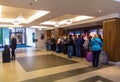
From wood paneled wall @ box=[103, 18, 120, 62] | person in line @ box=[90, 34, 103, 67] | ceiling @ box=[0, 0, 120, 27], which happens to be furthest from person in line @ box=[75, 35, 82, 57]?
ceiling @ box=[0, 0, 120, 27]

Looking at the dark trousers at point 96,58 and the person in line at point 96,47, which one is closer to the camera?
the person in line at point 96,47


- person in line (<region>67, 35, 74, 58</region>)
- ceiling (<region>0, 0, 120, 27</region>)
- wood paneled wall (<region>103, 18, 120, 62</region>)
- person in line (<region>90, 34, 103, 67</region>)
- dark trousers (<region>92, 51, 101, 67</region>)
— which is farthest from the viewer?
person in line (<region>67, 35, 74, 58</region>)

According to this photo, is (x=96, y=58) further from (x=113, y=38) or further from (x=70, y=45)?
(x=70, y=45)

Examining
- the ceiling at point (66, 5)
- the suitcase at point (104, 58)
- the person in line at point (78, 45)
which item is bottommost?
the suitcase at point (104, 58)

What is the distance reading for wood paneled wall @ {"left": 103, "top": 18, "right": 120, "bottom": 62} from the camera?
19.0 ft

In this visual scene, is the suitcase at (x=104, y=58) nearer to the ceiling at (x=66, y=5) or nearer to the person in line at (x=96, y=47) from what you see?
the person in line at (x=96, y=47)

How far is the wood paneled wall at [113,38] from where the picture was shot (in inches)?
229

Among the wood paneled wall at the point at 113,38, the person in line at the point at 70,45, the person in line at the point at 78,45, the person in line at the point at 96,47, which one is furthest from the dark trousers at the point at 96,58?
the person in line at the point at 70,45

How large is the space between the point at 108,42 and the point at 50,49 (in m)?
6.35

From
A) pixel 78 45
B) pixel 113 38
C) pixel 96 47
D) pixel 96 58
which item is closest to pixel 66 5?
pixel 96 47

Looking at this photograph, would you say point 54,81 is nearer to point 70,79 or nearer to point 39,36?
point 70,79

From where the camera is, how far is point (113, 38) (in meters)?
5.90

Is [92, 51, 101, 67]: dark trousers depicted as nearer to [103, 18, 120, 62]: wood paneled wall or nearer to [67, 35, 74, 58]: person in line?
[103, 18, 120, 62]: wood paneled wall

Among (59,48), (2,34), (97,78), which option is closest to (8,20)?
(59,48)
